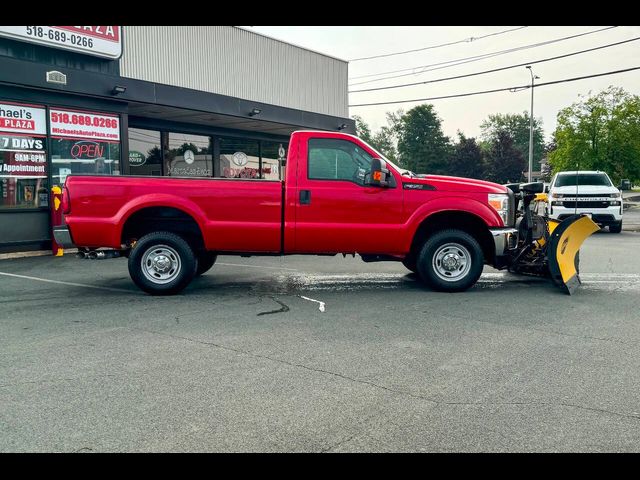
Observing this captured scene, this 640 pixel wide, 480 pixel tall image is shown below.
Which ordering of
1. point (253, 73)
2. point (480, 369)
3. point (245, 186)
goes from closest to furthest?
1. point (480, 369)
2. point (245, 186)
3. point (253, 73)

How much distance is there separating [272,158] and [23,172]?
10.2 meters

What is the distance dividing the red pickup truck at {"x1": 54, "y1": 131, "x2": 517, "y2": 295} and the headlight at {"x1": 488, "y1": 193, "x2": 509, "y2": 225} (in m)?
0.01

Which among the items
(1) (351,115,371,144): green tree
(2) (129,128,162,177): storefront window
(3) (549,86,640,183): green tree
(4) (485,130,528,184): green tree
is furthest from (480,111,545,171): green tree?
(2) (129,128,162,177): storefront window

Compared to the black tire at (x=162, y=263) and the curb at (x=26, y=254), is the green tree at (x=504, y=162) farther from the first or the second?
the black tire at (x=162, y=263)

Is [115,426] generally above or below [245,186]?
below

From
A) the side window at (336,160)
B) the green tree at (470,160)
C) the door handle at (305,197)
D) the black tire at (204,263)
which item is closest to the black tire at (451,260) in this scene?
the side window at (336,160)

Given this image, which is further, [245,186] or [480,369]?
[245,186]

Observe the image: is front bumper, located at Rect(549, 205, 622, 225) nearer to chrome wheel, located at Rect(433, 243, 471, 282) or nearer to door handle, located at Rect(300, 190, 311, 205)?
chrome wheel, located at Rect(433, 243, 471, 282)

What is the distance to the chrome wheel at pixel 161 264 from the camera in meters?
8.10

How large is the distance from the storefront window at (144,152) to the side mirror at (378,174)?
10.2m

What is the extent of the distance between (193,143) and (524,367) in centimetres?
1568

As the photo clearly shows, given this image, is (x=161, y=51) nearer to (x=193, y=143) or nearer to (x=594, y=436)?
(x=193, y=143)
